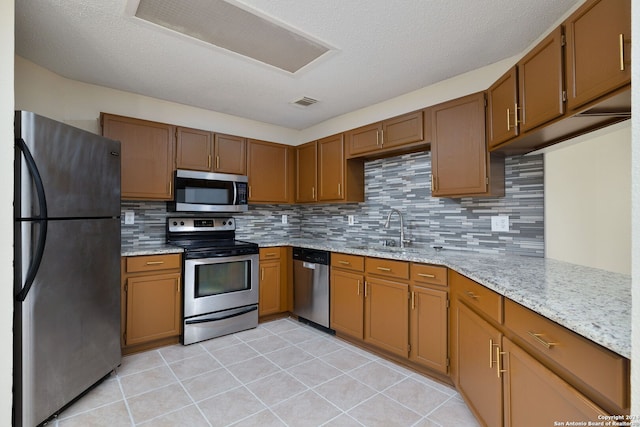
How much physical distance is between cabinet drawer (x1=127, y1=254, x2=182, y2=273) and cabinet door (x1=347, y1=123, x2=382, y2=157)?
6.69ft

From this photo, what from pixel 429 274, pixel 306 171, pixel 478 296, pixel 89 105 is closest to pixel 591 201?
pixel 478 296

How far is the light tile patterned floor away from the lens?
5.99 feet

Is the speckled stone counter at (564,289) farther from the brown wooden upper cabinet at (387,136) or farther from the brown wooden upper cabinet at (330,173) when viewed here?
the brown wooden upper cabinet at (330,173)

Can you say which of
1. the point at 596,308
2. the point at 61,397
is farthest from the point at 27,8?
the point at 596,308

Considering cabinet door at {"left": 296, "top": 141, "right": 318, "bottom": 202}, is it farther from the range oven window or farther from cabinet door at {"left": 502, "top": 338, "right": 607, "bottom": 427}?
cabinet door at {"left": 502, "top": 338, "right": 607, "bottom": 427}

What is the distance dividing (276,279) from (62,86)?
2.69m

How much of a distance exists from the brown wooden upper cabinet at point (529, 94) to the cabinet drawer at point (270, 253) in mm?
2364

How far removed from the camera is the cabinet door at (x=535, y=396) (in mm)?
943

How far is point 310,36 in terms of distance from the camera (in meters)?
2.07

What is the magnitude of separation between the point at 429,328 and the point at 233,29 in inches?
97.7

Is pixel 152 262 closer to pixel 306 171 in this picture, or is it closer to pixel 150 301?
pixel 150 301

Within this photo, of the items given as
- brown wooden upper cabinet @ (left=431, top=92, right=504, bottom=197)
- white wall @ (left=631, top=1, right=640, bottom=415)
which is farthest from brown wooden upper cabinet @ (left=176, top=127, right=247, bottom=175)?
white wall @ (left=631, top=1, right=640, bottom=415)

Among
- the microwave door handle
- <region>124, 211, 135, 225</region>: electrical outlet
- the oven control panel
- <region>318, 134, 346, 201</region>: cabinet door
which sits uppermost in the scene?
<region>318, 134, 346, 201</region>: cabinet door

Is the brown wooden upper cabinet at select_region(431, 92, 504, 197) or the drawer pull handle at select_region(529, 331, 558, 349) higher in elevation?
the brown wooden upper cabinet at select_region(431, 92, 504, 197)
